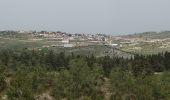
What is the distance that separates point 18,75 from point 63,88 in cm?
927

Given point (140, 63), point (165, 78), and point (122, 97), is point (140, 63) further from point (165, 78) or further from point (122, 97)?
point (122, 97)

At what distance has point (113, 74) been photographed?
8250cm

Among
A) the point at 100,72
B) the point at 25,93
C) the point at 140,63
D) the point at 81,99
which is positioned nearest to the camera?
the point at 25,93

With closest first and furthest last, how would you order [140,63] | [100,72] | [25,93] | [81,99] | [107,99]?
1. [25,93]
2. [81,99]
3. [107,99]
4. [100,72]
5. [140,63]

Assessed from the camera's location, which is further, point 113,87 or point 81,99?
point 113,87

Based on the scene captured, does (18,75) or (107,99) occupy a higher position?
(18,75)

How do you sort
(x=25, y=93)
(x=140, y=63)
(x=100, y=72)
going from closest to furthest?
(x=25, y=93)
(x=100, y=72)
(x=140, y=63)

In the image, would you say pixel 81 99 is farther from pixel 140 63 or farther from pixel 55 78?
pixel 140 63

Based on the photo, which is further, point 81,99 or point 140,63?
point 140,63

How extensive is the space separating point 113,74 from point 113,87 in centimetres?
412

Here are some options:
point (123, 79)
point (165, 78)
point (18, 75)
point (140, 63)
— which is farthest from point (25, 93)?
point (140, 63)

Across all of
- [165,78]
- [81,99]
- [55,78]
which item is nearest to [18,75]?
[55,78]

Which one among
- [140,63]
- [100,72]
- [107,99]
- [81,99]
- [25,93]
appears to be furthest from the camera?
[140,63]

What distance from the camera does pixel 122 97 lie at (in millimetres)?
76125
